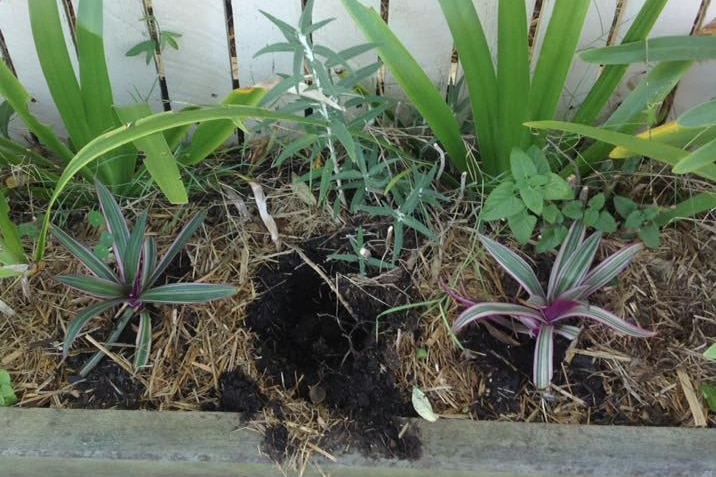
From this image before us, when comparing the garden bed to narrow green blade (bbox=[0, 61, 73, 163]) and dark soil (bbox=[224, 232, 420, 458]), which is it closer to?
dark soil (bbox=[224, 232, 420, 458])

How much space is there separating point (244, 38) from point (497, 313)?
750 mm

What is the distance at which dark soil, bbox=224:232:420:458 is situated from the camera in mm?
1205

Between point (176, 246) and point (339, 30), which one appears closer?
point (176, 246)

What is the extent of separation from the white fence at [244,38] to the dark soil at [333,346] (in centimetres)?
43

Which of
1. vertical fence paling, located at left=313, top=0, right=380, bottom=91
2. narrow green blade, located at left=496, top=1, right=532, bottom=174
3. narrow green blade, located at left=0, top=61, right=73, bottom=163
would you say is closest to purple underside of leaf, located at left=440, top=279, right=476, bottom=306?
narrow green blade, located at left=496, top=1, right=532, bottom=174

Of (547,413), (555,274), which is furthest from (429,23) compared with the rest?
(547,413)

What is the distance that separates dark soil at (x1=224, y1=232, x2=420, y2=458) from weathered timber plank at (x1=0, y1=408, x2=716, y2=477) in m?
0.04

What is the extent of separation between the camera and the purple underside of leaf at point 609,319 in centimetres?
117

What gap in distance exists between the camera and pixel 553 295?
4.08 ft

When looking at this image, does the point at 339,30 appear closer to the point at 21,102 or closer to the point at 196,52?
the point at 196,52

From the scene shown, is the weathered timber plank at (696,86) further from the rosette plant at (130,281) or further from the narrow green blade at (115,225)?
the narrow green blade at (115,225)

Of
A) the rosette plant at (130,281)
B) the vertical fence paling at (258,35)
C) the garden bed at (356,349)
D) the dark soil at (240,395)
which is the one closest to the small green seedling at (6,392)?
the garden bed at (356,349)

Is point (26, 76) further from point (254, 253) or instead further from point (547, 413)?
point (547, 413)

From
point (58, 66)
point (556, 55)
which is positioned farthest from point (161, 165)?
point (556, 55)
